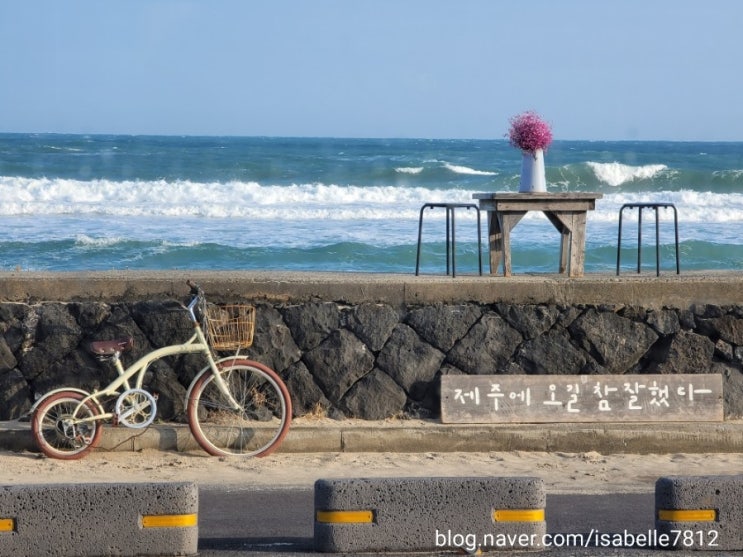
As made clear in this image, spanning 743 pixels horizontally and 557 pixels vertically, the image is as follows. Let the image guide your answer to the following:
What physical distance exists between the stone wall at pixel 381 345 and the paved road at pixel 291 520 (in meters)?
1.75

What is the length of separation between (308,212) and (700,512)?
20.5m

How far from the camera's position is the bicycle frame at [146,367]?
7949 mm

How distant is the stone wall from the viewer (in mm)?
8641

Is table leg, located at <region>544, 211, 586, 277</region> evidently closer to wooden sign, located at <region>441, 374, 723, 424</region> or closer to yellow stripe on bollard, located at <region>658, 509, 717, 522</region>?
wooden sign, located at <region>441, 374, 723, 424</region>

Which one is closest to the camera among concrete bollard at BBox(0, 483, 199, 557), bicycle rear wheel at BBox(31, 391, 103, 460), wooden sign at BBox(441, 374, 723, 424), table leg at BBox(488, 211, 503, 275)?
concrete bollard at BBox(0, 483, 199, 557)

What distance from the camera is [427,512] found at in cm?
532

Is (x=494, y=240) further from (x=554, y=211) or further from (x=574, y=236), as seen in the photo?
(x=574, y=236)

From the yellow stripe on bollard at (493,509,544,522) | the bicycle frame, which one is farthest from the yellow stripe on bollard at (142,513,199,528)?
the bicycle frame

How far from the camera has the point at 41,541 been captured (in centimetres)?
514

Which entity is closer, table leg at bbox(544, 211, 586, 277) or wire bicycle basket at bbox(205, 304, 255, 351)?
wire bicycle basket at bbox(205, 304, 255, 351)

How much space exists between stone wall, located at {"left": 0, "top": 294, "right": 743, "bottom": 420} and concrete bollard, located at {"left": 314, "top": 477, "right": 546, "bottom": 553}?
3402 mm

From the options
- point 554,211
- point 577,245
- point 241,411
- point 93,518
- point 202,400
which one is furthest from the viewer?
point 554,211

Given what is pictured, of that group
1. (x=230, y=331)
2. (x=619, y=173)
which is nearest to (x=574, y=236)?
(x=230, y=331)

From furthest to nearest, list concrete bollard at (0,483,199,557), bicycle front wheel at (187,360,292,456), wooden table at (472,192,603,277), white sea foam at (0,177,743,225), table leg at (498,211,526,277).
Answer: white sea foam at (0,177,743,225) < table leg at (498,211,526,277) < wooden table at (472,192,603,277) < bicycle front wheel at (187,360,292,456) < concrete bollard at (0,483,199,557)
